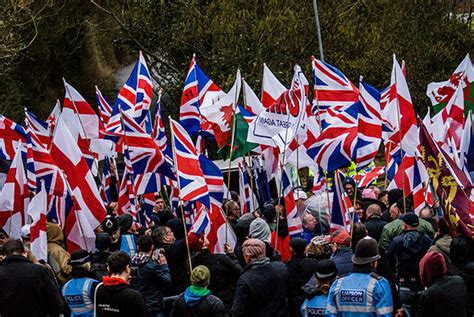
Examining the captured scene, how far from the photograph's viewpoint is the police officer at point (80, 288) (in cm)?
1005

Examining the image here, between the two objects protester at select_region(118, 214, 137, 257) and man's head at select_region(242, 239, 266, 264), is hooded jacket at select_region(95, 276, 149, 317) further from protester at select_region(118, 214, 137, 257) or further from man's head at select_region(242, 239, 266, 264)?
protester at select_region(118, 214, 137, 257)

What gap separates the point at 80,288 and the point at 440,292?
3.45 metres

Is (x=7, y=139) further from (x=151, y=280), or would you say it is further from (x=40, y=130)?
(x=151, y=280)

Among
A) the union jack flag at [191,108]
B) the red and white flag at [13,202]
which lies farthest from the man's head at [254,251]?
the union jack flag at [191,108]

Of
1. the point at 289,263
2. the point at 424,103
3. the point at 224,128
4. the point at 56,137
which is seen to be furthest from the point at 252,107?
the point at 424,103

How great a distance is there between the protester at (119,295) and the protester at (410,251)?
353 centimetres

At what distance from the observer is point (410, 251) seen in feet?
37.9

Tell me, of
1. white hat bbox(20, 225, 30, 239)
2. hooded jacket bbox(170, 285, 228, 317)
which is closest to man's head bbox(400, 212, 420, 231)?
hooded jacket bbox(170, 285, 228, 317)

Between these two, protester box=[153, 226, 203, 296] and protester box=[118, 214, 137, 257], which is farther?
protester box=[118, 214, 137, 257]

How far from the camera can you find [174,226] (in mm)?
12516

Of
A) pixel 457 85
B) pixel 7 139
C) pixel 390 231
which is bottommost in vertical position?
pixel 390 231

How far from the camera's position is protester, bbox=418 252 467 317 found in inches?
362

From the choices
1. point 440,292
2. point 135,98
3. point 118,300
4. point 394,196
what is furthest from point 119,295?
point 135,98

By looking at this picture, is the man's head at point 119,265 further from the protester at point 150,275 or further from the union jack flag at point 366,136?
the union jack flag at point 366,136
